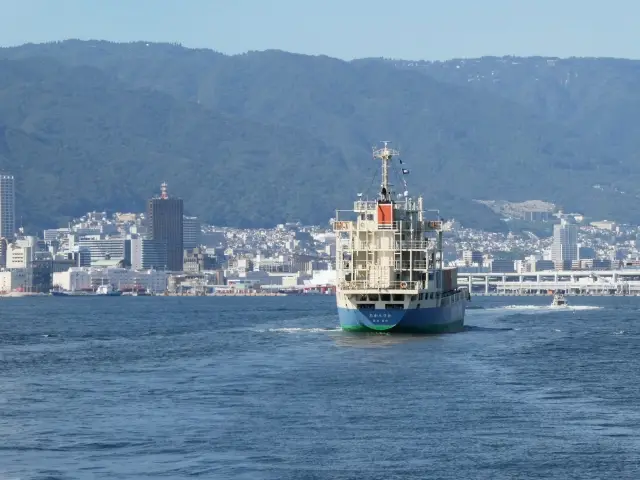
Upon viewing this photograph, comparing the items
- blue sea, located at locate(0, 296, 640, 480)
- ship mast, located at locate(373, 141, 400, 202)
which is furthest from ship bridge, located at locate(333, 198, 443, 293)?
blue sea, located at locate(0, 296, 640, 480)

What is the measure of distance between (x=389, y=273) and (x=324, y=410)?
124 feet

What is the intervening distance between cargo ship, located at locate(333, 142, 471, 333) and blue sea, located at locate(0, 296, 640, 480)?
2060 millimetres

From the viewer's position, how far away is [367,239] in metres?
90.9

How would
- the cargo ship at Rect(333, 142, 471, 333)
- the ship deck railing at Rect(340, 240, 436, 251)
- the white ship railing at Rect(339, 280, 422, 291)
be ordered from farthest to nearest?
the ship deck railing at Rect(340, 240, 436, 251) → the cargo ship at Rect(333, 142, 471, 333) → the white ship railing at Rect(339, 280, 422, 291)

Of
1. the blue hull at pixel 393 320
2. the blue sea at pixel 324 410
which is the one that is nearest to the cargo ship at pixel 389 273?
the blue hull at pixel 393 320

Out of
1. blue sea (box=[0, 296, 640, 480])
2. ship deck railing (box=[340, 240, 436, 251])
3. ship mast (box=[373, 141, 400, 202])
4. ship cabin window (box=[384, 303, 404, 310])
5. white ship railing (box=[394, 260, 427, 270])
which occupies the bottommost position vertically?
blue sea (box=[0, 296, 640, 480])

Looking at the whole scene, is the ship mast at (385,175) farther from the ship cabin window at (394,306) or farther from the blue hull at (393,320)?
the ship cabin window at (394,306)

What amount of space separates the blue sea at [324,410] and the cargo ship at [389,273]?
2.06m

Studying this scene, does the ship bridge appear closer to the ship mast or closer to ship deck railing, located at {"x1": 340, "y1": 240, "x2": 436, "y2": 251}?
ship deck railing, located at {"x1": 340, "y1": 240, "x2": 436, "y2": 251}

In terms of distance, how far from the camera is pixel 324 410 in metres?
51.2

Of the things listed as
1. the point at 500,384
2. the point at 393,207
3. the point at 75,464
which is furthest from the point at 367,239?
the point at 75,464

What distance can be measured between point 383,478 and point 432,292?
5248 cm

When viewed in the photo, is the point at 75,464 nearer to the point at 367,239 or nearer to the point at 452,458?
the point at 452,458

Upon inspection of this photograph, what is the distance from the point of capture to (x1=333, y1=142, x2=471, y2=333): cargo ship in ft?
289
